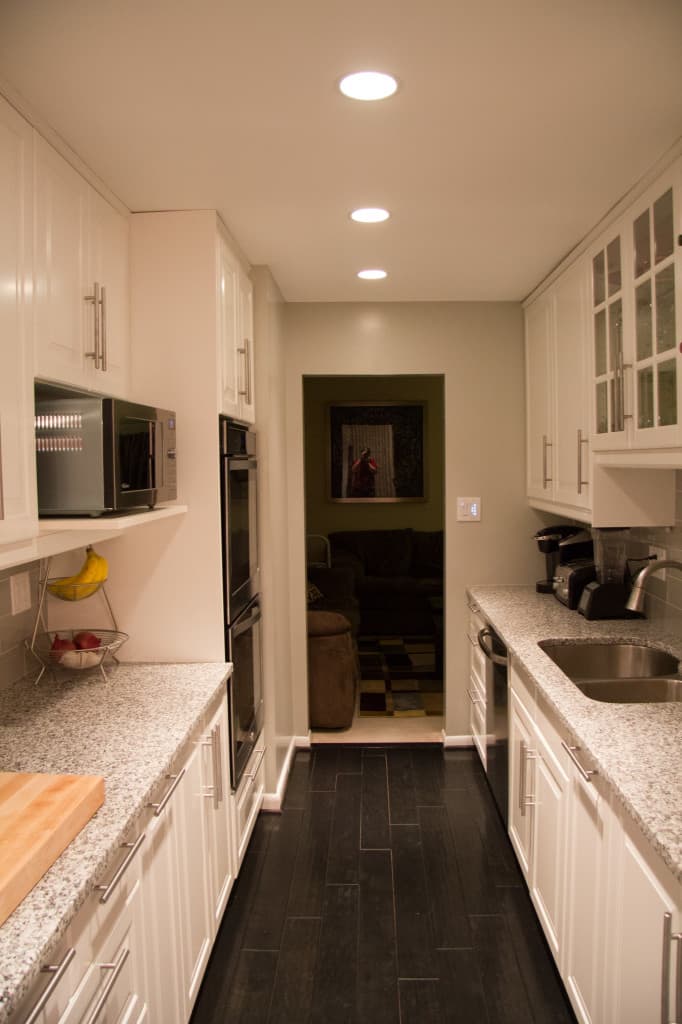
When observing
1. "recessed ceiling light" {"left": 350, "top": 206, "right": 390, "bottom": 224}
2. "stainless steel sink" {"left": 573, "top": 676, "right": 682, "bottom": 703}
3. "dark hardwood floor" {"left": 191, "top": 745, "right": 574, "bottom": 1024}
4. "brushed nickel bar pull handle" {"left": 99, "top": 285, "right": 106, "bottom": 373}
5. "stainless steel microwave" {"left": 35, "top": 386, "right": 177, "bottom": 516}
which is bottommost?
"dark hardwood floor" {"left": 191, "top": 745, "right": 574, "bottom": 1024}

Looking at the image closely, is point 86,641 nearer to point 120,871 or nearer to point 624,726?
point 120,871

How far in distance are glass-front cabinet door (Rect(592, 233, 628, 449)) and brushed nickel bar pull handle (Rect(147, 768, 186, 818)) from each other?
1.67m

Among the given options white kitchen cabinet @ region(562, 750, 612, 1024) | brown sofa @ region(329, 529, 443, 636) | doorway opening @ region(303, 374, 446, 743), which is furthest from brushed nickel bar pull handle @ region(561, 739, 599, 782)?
brown sofa @ region(329, 529, 443, 636)

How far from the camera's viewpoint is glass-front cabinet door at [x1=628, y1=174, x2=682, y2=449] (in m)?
2.01

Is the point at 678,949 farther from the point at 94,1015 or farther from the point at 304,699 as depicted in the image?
the point at 304,699

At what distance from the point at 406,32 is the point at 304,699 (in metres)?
3.28

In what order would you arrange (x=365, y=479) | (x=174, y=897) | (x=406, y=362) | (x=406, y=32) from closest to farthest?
(x=406, y=32) → (x=174, y=897) → (x=406, y=362) → (x=365, y=479)

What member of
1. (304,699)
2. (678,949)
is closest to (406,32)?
(678,949)

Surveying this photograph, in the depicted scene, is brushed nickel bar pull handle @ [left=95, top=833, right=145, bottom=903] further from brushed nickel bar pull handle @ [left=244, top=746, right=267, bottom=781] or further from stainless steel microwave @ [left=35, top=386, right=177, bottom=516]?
brushed nickel bar pull handle @ [left=244, top=746, right=267, bottom=781]

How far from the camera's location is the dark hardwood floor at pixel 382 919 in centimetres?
217

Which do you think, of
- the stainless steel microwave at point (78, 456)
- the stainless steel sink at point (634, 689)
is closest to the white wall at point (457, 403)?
the stainless steel sink at point (634, 689)

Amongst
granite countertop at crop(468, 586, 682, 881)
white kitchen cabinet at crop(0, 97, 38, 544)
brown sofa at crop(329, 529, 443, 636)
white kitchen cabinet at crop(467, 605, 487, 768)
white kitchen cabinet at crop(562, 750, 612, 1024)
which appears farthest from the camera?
brown sofa at crop(329, 529, 443, 636)

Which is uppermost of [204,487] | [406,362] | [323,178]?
[323,178]

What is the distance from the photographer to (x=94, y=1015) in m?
1.28
